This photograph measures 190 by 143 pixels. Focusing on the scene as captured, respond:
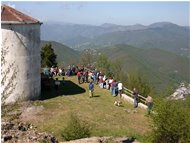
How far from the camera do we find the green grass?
72.8ft

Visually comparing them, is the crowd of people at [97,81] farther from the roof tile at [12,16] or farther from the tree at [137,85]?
the tree at [137,85]

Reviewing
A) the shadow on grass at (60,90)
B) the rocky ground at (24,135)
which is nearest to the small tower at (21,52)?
the shadow on grass at (60,90)

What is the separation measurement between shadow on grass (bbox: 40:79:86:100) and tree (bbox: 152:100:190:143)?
1125cm

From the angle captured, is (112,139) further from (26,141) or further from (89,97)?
(89,97)

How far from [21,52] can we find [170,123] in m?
11.8

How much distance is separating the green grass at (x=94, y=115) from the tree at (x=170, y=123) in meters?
1.84

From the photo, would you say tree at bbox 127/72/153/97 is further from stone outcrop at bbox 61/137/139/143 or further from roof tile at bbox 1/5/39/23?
stone outcrop at bbox 61/137/139/143

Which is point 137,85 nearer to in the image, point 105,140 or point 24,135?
point 105,140

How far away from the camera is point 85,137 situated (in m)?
19.8

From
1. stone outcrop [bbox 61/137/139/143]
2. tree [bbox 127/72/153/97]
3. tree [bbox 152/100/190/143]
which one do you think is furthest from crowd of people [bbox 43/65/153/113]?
tree [bbox 127/72/153/97]

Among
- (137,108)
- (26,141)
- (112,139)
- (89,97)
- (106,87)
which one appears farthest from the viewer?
(106,87)

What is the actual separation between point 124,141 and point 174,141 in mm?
2365

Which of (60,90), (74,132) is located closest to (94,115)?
(74,132)

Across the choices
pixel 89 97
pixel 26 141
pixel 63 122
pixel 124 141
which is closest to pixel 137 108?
pixel 89 97
